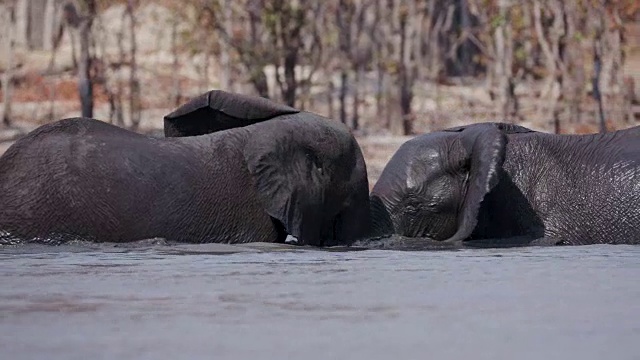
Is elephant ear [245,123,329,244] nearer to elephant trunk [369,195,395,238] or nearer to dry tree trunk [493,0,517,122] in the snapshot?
elephant trunk [369,195,395,238]

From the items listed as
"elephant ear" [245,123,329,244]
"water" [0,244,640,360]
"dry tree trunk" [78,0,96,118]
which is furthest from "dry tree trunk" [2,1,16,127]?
"water" [0,244,640,360]

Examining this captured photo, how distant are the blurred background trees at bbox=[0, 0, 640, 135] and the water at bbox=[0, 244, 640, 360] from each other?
14.3m

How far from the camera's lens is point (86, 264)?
678cm

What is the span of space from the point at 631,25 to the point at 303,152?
75.3ft

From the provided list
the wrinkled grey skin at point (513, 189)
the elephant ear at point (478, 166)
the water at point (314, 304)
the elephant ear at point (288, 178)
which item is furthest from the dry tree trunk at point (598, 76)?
the water at point (314, 304)

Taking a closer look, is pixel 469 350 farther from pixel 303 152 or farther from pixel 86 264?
pixel 303 152

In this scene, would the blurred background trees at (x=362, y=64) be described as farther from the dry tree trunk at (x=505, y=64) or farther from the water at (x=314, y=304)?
the water at (x=314, y=304)

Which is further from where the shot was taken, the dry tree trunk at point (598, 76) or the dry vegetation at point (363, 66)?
the dry vegetation at point (363, 66)

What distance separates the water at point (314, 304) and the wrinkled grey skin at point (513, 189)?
34.4 inches

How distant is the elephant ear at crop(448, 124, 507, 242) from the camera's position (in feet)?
27.3

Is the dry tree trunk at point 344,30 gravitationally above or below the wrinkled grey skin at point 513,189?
above

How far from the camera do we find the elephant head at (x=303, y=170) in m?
8.30

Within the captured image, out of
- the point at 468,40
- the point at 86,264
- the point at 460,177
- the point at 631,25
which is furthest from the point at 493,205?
the point at 468,40

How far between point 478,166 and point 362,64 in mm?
18245
